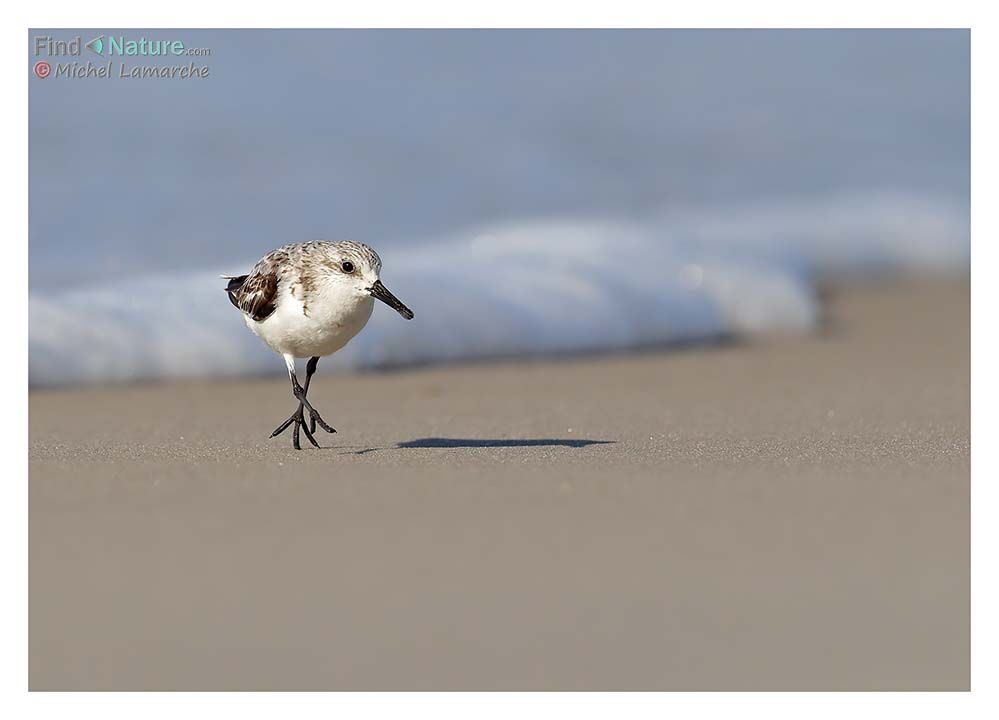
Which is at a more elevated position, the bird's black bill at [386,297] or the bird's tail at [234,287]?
the bird's tail at [234,287]

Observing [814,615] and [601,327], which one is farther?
[601,327]

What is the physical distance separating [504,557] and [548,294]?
590 centimetres

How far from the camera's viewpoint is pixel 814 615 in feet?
12.4

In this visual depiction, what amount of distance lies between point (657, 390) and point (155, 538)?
14.4 ft

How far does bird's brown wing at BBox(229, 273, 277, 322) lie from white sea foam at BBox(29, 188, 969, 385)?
218 centimetres

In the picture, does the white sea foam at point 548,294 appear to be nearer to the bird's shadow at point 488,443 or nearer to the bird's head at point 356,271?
the bird's shadow at point 488,443

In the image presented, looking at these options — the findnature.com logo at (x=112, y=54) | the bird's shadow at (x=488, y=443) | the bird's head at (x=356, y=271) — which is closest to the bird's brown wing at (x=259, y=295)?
the bird's head at (x=356, y=271)

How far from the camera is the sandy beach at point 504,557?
3537 mm

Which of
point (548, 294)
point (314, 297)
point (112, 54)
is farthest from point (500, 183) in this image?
point (314, 297)

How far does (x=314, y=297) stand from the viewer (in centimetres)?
581

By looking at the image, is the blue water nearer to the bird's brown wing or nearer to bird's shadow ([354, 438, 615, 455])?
the bird's brown wing

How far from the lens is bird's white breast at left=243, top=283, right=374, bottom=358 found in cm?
579
